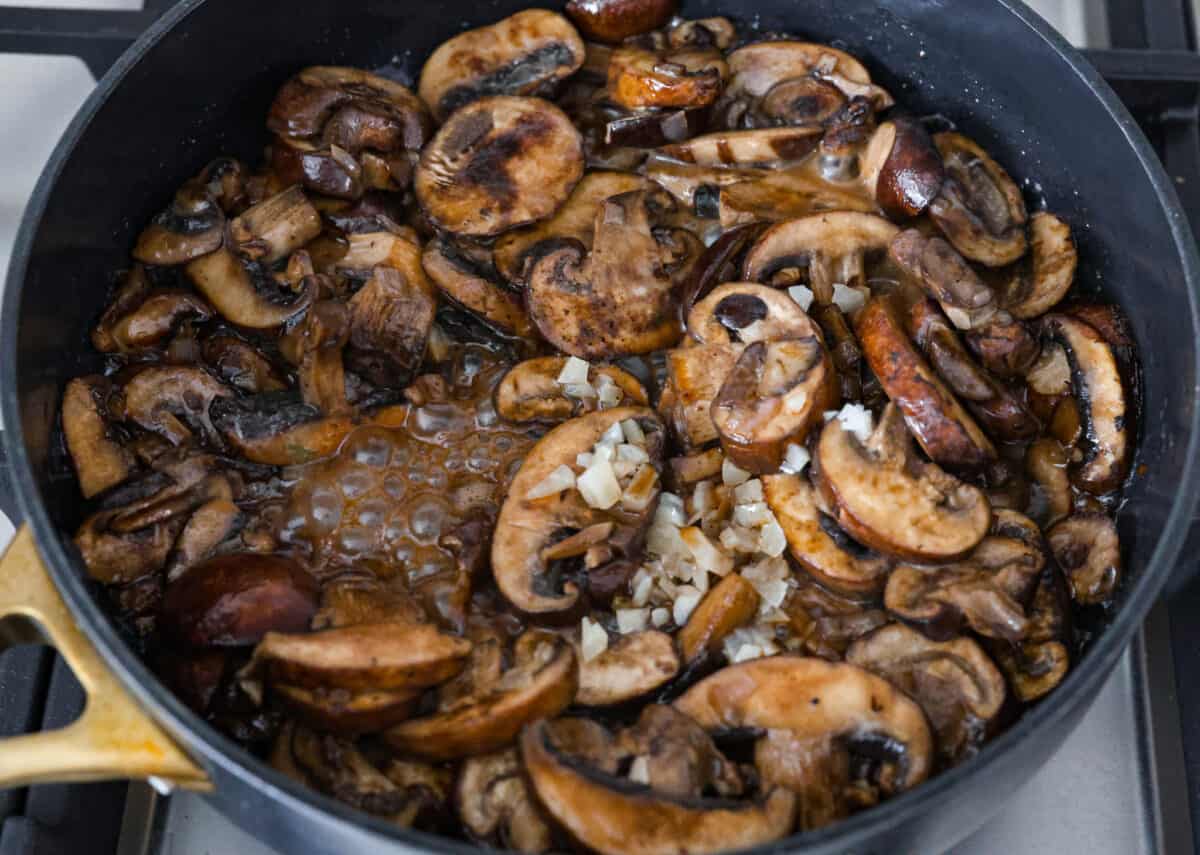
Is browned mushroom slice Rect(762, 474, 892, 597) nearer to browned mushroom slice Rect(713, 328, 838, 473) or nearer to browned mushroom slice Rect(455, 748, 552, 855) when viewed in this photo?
browned mushroom slice Rect(713, 328, 838, 473)

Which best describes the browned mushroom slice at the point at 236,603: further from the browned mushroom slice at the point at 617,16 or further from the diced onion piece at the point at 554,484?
the browned mushroom slice at the point at 617,16

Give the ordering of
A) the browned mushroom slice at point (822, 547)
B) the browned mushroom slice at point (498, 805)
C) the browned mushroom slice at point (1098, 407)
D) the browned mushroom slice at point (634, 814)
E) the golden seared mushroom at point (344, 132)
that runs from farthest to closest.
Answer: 1. the golden seared mushroom at point (344, 132)
2. the browned mushroom slice at point (1098, 407)
3. the browned mushroom slice at point (822, 547)
4. the browned mushroom slice at point (498, 805)
5. the browned mushroom slice at point (634, 814)

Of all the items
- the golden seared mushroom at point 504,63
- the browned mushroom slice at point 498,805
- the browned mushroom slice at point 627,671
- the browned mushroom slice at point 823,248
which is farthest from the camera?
the golden seared mushroom at point 504,63

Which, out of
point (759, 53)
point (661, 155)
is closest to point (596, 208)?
point (661, 155)

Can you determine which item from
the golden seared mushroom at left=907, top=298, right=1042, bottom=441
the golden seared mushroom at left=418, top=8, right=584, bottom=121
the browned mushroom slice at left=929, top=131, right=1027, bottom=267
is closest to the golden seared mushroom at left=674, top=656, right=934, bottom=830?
the golden seared mushroom at left=907, top=298, right=1042, bottom=441

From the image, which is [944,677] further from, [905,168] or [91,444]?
[91,444]

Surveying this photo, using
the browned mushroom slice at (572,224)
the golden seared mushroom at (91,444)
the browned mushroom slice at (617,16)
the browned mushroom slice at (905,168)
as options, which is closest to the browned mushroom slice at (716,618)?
the browned mushroom slice at (572,224)

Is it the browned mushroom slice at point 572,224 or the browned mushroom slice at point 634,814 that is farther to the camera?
the browned mushroom slice at point 572,224
